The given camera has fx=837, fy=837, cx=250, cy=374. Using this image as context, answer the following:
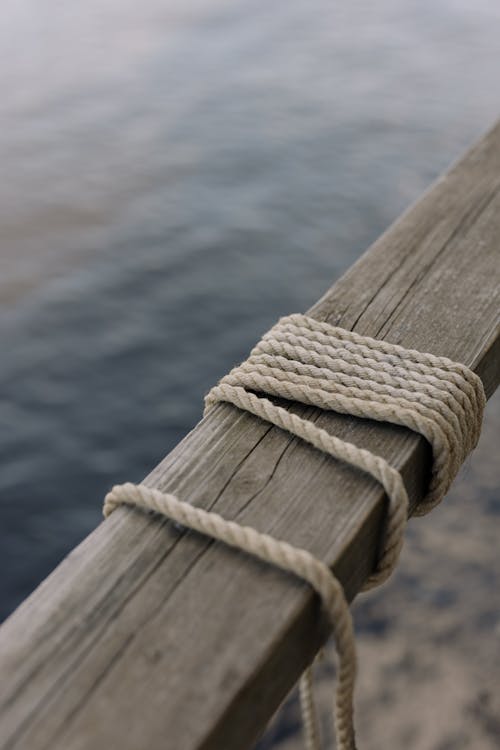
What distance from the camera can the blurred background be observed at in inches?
113

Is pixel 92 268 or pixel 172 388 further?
pixel 92 268

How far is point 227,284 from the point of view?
13.7 feet

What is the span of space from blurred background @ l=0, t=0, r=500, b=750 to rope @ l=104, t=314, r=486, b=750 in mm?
1521

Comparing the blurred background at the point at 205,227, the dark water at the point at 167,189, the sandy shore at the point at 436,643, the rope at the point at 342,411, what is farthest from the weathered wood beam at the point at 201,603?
the dark water at the point at 167,189

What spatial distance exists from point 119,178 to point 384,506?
4164 mm

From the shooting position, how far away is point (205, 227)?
4.48 meters

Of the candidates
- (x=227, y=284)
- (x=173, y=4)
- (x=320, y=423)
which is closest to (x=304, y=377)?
(x=320, y=423)

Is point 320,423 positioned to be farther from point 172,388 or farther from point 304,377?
point 172,388

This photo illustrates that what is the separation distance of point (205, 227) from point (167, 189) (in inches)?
17.8

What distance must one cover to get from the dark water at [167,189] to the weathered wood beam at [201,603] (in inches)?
84.8

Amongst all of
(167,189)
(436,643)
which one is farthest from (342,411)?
(167,189)

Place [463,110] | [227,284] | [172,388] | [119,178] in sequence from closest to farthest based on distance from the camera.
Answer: [172,388]
[227,284]
[119,178]
[463,110]

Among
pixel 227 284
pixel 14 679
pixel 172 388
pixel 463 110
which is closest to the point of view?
pixel 14 679

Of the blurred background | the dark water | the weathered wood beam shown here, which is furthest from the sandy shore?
the weathered wood beam
